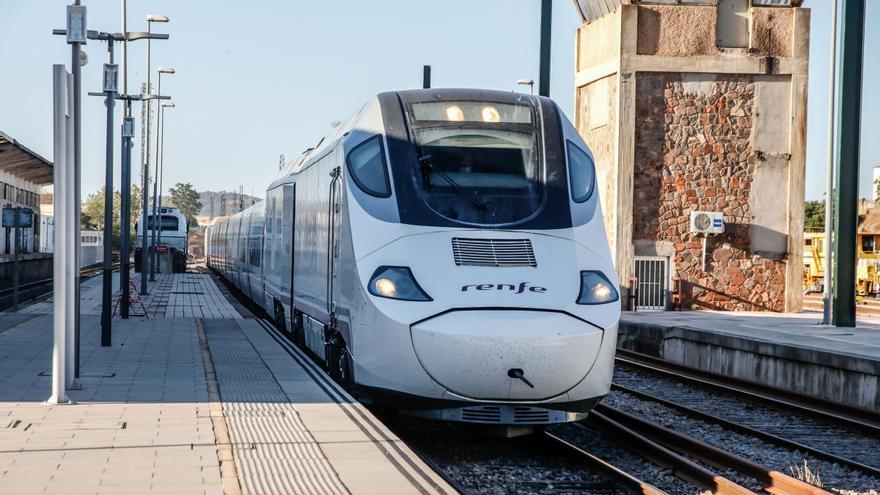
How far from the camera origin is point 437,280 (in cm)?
864

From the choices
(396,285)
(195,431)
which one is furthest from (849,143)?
(195,431)

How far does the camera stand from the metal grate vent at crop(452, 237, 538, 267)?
8.86 meters

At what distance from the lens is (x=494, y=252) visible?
29.4ft

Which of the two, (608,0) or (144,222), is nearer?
(608,0)

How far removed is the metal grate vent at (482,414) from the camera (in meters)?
8.64

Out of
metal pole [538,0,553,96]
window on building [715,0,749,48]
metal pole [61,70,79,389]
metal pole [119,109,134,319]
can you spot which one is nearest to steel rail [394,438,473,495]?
metal pole [61,70,79,389]

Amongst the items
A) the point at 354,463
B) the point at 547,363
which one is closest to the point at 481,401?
the point at 547,363

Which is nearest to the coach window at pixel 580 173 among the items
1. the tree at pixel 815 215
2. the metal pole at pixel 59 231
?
the metal pole at pixel 59 231

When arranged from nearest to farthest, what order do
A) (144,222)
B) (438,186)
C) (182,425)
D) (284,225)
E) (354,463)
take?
(354,463)
(182,425)
(438,186)
(284,225)
(144,222)

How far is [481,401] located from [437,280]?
1011 mm

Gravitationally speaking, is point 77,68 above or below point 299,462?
above

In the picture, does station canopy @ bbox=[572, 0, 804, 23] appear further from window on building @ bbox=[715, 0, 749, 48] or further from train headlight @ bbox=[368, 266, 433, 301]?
train headlight @ bbox=[368, 266, 433, 301]

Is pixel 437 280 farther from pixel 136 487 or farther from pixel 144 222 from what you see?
pixel 144 222

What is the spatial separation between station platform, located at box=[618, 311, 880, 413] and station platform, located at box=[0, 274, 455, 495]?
21.5 ft
